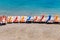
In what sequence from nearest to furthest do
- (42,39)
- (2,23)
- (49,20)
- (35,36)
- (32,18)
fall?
(42,39) → (35,36) → (2,23) → (49,20) → (32,18)

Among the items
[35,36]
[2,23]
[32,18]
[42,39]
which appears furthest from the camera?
[32,18]

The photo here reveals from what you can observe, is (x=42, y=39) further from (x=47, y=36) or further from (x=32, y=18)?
(x=32, y=18)

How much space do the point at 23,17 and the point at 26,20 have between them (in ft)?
5.94

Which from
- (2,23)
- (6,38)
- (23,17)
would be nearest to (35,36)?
(6,38)

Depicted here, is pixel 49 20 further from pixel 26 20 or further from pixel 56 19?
pixel 26 20

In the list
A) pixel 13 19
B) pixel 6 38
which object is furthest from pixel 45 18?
pixel 6 38

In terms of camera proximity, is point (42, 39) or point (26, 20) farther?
point (26, 20)

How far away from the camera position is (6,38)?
24703 mm

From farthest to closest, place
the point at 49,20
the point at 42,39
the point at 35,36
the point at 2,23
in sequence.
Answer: the point at 49,20 < the point at 2,23 < the point at 35,36 < the point at 42,39

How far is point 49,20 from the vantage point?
51.6 m

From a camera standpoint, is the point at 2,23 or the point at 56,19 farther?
the point at 56,19

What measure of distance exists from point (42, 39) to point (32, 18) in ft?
102

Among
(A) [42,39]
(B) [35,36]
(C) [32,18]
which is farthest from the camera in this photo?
(C) [32,18]

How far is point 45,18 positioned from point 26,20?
6117 mm
